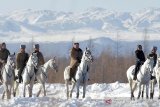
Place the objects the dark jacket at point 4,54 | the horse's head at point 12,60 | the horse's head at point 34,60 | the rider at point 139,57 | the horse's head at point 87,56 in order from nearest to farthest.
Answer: the horse's head at point 12,60
the horse's head at point 87,56
the horse's head at point 34,60
the rider at point 139,57
the dark jacket at point 4,54

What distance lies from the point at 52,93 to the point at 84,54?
15.9m

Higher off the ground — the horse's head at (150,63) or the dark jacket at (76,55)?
the dark jacket at (76,55)

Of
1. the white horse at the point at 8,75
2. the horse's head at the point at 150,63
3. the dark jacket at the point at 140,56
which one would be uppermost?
the dark jacket at the point at 140,56

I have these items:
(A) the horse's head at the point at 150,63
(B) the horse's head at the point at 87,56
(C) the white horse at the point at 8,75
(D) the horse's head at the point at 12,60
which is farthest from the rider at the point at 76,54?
(A) the horse's head at the point at 150,63

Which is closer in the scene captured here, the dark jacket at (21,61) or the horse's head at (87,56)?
the horse's head at (87,56)

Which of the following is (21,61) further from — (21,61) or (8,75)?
(8,75)

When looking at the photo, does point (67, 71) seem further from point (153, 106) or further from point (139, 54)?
point (153, 106)

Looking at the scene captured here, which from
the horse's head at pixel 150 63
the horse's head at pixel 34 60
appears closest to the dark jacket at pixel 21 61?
the horse's head at pixel 34 60

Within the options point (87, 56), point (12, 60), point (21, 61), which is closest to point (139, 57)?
point (87, 56)

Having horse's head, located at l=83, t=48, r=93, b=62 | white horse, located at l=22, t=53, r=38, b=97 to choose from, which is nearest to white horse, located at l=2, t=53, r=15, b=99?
white horse, located at l=22, t=53, r=38, b=97

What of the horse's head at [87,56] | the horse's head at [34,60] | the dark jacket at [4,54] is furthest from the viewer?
the dark jacket at [4,54]

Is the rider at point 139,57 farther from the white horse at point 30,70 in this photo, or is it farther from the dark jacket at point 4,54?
the dark jacket at point 4,54

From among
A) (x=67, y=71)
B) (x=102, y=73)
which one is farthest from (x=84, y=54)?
(x=102, y=73)

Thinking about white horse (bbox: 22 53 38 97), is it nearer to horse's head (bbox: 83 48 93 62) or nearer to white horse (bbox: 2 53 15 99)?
white horse (bbox: 2 53 15 99)
